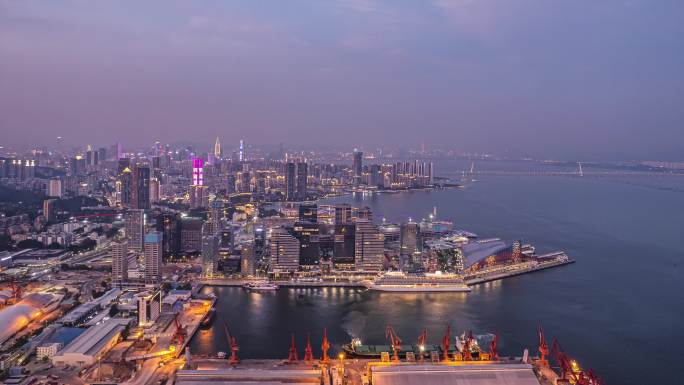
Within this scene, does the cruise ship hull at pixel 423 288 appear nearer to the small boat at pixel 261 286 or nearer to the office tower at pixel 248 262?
the small boat at pixel 261 286

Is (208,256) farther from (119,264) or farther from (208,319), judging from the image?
(208,319)

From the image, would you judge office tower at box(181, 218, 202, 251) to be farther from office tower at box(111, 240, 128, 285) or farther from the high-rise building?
the high-rise building

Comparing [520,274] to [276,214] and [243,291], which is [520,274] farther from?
[276,214]

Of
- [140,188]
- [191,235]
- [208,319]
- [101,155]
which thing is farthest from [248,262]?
[101,155]

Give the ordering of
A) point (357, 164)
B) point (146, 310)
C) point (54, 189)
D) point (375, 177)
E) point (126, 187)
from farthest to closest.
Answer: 1. point (357, 164)
2. point (375, 177)
3. point (54, 189)
4. point (126, 187)
5. point (146, 310)

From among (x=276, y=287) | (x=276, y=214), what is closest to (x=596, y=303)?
(x=276, y=287)

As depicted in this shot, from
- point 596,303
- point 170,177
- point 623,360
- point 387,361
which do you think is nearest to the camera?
point 387,361
